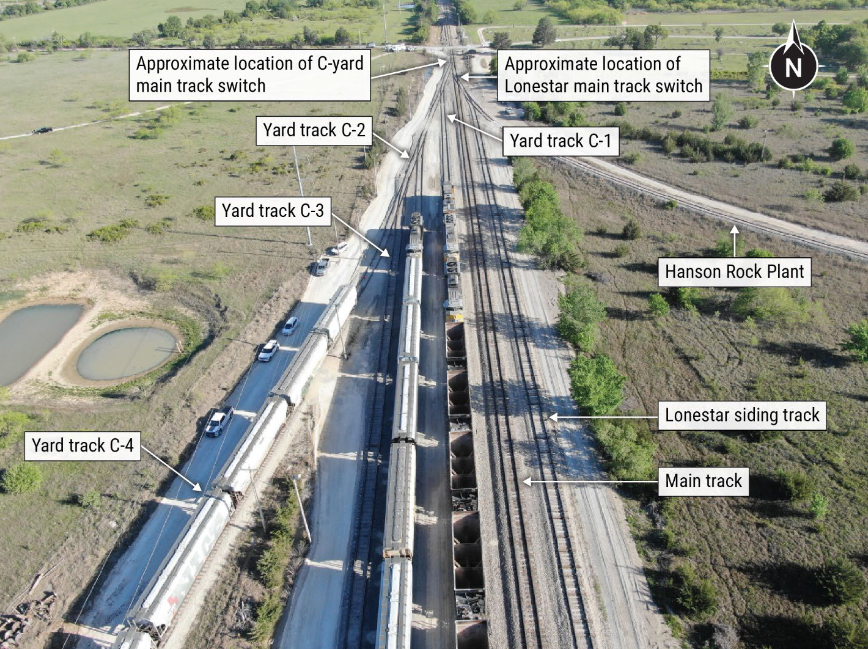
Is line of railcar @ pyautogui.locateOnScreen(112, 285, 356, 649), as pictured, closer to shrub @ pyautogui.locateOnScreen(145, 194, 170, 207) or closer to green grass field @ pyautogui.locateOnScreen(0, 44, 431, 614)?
green grass field @ pyautogui.locateOnScreen(0, 44, 431, 614)

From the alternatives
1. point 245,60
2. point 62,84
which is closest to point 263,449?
point 245,60

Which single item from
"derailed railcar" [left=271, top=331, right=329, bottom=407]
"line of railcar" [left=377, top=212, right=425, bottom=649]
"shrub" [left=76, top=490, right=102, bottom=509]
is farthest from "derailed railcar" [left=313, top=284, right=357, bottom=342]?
"shrub" [left=76, top=490, right=102, bottom=509]

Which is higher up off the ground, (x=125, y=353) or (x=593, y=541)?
(x=125, y=353)

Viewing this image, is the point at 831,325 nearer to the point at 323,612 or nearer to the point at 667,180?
the point at 667,180

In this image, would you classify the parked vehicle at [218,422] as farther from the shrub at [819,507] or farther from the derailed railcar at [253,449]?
the shrub at [819,507]

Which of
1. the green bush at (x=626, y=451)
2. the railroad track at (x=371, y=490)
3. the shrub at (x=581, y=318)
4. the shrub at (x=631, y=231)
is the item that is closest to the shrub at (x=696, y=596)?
the green bush at (x=626, y=451)

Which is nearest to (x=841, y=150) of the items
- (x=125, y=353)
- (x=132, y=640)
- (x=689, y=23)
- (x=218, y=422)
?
(x=218, y=422)

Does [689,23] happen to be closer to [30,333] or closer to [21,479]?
[30,333]
